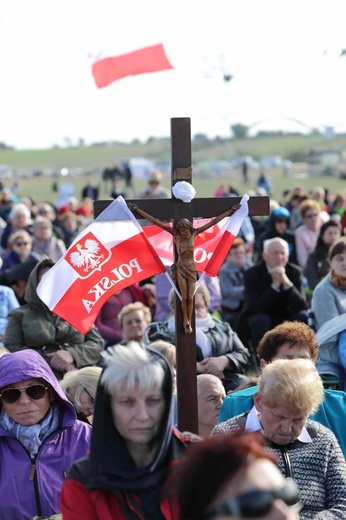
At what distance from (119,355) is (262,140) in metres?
104

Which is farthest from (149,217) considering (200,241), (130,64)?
(130,64)

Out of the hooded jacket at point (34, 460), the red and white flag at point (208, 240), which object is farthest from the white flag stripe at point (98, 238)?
the hooded jacket at point (34, 460)

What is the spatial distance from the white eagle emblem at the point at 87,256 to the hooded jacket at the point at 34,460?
1.08 m

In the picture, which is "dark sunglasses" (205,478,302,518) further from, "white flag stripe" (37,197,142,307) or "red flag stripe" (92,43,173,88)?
"red flag stripe" (92,43,173,88)

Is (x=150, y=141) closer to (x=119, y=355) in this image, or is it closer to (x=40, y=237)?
(x=40, y=237)

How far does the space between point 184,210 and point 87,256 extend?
25.9 inches

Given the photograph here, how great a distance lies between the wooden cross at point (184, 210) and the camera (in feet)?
15.8

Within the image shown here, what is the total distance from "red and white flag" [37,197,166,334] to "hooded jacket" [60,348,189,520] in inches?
89.1

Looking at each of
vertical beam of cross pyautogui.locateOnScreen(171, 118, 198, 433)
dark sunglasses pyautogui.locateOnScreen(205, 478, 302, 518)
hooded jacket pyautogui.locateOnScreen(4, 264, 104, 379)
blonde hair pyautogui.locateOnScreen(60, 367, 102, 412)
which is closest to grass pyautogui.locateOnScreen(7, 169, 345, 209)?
hooded jacket pyautogui.locateOnScreen(4, 264, 104, 379)

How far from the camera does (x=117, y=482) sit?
2961mm

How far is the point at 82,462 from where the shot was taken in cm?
309

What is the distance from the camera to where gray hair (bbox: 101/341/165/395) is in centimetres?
302

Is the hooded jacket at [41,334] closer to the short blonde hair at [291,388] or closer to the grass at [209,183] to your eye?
the short blonde hair at [291,388]

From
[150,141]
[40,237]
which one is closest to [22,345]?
[40,237]
